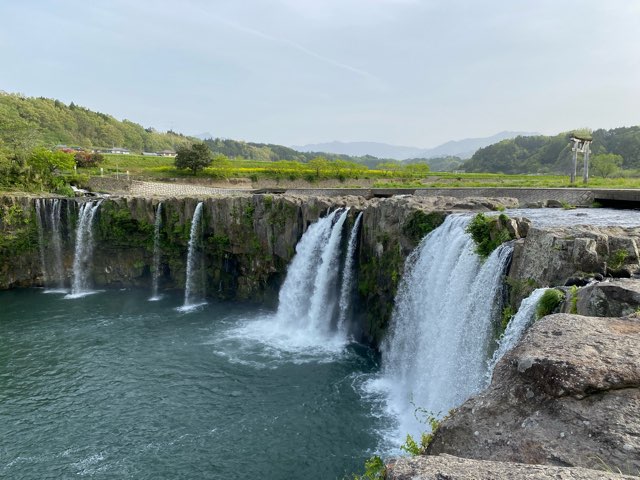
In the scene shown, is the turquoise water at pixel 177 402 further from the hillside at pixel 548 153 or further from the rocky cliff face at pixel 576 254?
the hillside at pixel 548 153

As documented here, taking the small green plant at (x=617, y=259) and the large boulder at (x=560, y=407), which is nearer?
the large boulder at (x=560, y=407)

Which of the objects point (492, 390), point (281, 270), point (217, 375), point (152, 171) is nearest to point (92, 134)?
point (152, 171)

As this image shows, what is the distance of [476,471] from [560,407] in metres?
1.74

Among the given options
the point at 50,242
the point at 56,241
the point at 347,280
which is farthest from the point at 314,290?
the point at 50,242

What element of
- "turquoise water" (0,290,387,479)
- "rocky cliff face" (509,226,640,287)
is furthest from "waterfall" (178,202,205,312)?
"rocky cliff face" (509,226,640,287)

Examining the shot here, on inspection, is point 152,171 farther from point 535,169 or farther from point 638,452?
point 535,169

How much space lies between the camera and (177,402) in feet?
58.0

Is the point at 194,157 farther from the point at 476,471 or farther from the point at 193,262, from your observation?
the point at 476,471

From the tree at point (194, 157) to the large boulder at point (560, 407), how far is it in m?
56.0

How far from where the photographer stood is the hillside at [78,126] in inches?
3863

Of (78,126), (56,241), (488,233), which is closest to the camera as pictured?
(488,233)

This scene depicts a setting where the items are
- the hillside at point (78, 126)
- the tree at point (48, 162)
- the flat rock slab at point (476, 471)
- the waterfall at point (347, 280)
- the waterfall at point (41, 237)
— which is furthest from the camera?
the hillside at point (78, 126)

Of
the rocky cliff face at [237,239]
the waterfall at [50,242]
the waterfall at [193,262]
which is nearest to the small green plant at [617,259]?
the rocky cliff face at [237,239]

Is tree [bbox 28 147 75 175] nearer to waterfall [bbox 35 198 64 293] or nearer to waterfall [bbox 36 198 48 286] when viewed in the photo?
waterfall [bbox 36 198 48 286]
